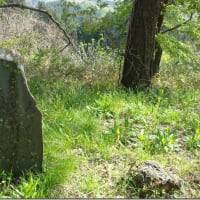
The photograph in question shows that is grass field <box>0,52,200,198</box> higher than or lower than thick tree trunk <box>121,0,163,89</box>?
lower

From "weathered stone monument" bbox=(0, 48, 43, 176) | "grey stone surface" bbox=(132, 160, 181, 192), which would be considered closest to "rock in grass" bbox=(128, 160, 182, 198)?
"grey stone surface" bbox=(132, 160, 181, 192)

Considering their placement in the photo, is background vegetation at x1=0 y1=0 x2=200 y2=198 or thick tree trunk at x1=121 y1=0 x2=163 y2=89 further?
thick tree trunk at x1=121 y1=0 x2=163 y2=89

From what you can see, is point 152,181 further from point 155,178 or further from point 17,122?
point 17,122

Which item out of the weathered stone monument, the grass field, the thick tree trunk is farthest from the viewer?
the thick tree trunk

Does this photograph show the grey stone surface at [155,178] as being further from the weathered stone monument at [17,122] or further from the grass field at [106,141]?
the weathered stone monument at [17,122]

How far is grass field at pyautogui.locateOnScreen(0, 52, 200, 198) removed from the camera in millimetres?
3268

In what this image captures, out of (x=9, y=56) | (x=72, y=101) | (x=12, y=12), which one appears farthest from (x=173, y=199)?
(x=12, y=12)

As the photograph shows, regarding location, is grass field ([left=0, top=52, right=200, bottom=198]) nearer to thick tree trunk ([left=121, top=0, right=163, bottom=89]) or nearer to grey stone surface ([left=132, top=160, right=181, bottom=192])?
grey stone surface ([left=132, top=160, right=181, bottom=192])

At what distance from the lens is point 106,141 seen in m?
4.17

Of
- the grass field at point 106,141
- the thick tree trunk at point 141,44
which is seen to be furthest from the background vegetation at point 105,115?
the thick tree trunk at point 141,44

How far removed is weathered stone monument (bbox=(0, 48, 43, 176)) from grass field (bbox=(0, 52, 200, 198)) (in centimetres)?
14

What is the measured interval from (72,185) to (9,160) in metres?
0.60

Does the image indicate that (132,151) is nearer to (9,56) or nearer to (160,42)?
(9,56)

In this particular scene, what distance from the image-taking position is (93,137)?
14.2ft
